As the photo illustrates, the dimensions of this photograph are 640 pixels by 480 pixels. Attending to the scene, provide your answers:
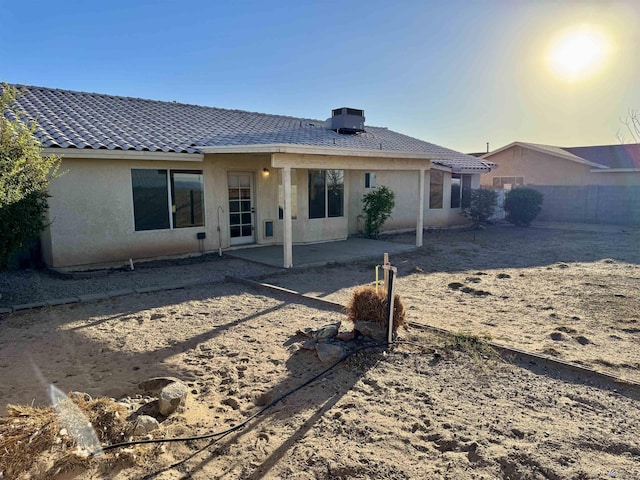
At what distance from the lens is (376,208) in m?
14.2

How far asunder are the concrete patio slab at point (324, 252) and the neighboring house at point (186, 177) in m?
0.49

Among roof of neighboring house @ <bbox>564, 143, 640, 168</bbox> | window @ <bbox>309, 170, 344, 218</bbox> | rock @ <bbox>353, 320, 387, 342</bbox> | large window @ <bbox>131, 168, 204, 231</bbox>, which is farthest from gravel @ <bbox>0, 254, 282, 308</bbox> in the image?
roof of neighboring house @ <bbox>564, 143, 640, 168</bbox>

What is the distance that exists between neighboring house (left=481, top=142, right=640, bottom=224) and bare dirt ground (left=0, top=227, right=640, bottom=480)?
14.7 meters

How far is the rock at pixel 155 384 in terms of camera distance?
420 cm

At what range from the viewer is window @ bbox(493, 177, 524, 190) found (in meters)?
27.9

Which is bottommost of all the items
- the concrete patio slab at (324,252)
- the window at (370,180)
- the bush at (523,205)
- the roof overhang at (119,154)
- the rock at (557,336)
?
the rock at (557,336)

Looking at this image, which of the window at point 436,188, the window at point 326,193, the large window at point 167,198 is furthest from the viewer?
the window at point 436,188

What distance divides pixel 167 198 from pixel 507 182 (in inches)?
964

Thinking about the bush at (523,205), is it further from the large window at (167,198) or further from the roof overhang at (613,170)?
the large window at (167,198)

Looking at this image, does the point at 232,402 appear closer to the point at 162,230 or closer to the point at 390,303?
the point at 390,303

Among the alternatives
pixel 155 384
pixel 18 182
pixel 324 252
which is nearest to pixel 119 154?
pixel 18 182

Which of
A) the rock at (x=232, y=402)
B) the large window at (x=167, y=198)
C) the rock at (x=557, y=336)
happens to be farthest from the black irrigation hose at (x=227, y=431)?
the large window at (x=167, y=198)

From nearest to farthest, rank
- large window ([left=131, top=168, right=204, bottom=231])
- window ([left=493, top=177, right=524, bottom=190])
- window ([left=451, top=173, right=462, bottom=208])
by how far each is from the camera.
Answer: large window ([left=131, top=168, right=204, bottom=231])
window ([left=451, top=173, right=462, bottom=208])
window ([left=493, top=177, right=524, bottom=190])

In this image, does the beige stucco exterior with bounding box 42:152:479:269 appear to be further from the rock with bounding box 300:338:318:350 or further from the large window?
the rock with bounding box 300:338:318:350
